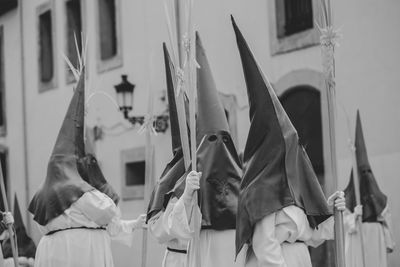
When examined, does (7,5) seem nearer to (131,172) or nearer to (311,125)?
(131,172)

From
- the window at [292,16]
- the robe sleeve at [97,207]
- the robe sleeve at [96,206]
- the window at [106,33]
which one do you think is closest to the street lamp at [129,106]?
the window at [106,33]

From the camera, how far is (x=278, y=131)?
17.6ft

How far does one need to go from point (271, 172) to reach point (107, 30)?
11.9m

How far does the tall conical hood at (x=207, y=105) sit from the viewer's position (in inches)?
264

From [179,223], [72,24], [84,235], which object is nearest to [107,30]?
[72,24]

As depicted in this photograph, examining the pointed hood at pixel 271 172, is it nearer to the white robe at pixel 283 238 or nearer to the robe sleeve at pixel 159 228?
the white robe at pixel 283 238

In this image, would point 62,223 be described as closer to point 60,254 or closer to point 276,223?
point 60,254

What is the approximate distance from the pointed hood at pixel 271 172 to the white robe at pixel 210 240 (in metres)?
1.11


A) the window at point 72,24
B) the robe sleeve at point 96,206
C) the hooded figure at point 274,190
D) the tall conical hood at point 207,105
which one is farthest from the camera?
the window at point 72,24

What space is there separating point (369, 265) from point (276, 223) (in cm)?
541

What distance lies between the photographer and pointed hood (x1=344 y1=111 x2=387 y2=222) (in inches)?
400

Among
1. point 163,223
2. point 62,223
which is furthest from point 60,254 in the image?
point 163,223

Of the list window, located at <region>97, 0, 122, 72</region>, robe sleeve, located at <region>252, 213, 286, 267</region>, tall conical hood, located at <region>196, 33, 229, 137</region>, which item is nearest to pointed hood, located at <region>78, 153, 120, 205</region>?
tall conical hood, located at <region>196, 33, 229, 137</region>

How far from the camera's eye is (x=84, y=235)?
28.2 ft
